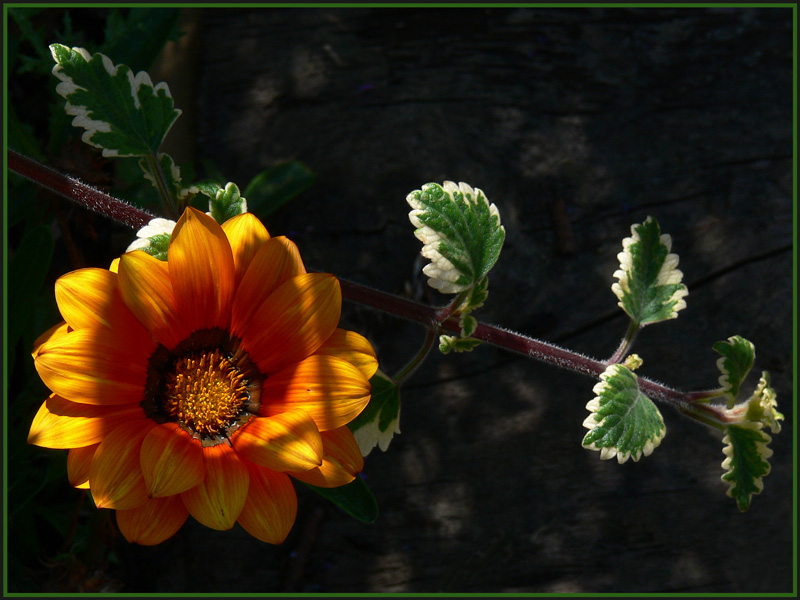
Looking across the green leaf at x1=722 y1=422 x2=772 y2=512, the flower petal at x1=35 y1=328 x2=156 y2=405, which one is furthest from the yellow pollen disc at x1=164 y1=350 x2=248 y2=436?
the green leaf at x1=722 y1=422 x2=772 y2=512

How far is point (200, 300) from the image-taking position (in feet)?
4.08

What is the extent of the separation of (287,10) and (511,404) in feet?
5.23

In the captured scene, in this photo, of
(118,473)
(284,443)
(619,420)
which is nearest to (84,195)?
(118,473)

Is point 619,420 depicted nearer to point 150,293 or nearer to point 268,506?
point 268,506

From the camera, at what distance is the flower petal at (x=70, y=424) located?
1.16 m

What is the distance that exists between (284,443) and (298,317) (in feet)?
0.73

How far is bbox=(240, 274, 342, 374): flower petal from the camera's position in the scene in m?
1.21

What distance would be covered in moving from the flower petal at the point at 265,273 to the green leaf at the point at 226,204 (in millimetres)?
213

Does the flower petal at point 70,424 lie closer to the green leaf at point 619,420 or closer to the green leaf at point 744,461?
the green leaf at point 619,420

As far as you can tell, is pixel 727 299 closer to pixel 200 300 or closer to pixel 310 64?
pixel 310 64

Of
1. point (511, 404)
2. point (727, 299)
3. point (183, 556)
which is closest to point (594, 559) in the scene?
point (511, 404)

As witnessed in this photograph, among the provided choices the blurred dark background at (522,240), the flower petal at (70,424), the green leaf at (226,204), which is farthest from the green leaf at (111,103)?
the blurred dark background at (522,240)

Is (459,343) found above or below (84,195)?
below

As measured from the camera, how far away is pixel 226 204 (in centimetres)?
139
